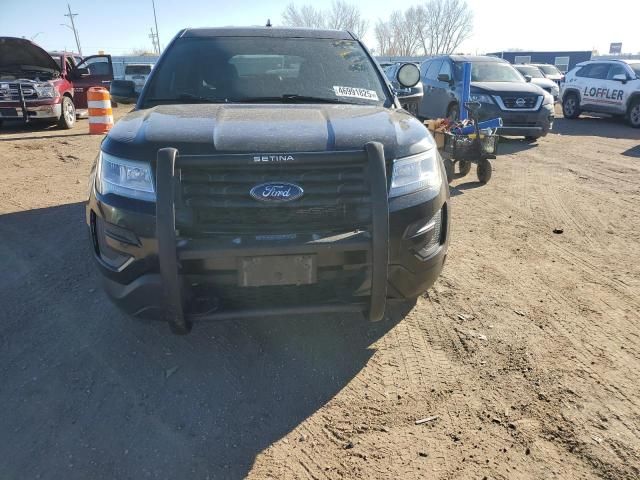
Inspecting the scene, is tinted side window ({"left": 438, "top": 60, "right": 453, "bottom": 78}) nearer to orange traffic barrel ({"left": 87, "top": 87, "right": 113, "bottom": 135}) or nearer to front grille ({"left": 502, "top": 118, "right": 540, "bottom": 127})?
front grille ({"left": 502, "top": 118, "right": 540, "bottom": 127})

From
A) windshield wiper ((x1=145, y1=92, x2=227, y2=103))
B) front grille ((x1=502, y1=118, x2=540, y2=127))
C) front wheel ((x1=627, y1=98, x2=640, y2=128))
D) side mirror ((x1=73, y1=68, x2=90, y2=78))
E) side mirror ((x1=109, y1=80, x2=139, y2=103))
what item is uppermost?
side mirror ((x1=73, y1=68, x2=90, y2=78))

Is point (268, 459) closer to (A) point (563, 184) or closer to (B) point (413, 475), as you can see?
(B) point (413, 475)

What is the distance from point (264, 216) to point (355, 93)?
1603 millimetres

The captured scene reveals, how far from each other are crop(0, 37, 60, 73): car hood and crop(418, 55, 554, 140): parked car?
8.92 metres

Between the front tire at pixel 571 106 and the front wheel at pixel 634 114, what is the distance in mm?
1792

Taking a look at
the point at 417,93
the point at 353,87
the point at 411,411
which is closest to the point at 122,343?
the point at 411,411

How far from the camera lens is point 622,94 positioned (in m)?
13.3

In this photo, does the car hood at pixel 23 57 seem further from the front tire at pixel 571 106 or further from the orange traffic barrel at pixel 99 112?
the front tire at pixel 571 106

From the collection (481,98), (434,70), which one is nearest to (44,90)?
(434,70)

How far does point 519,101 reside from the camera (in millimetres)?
9852

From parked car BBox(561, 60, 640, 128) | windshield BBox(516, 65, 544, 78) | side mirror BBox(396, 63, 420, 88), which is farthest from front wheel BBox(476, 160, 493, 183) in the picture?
windshield BBox(516, 65, 544, 78)

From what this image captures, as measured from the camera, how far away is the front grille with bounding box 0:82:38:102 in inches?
420

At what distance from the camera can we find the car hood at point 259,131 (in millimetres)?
2463

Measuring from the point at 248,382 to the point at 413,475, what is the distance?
3.31ft
